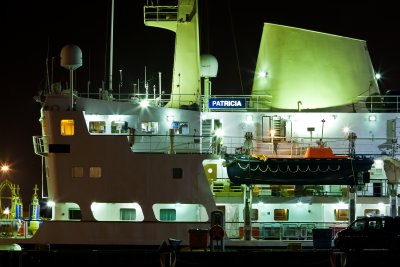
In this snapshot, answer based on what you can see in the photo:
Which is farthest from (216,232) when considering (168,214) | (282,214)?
(282,214)

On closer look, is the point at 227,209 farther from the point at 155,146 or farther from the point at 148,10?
the point at 148,10

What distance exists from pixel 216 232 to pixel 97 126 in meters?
8.12

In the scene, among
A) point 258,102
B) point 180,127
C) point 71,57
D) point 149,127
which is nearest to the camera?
point 71,57

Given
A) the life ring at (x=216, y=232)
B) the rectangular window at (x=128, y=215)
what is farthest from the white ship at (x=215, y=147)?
the life ring at (x=216, y=232)

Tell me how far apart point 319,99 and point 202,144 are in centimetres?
596

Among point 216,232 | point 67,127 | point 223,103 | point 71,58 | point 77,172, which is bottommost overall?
point 216,232

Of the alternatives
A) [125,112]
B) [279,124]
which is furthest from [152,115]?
[279,124]

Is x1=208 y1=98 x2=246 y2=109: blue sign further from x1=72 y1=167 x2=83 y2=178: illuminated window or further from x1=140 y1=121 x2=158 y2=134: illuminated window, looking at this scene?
x1=72 y1=167 x2=83 y2=178: illuminated window

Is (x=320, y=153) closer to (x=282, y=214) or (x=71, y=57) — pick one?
(x=282, y=214)

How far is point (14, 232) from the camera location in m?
30.7

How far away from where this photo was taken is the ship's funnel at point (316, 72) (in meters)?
34.4

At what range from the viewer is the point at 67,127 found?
102 feet

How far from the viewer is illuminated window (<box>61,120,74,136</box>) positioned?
3091 centimetres

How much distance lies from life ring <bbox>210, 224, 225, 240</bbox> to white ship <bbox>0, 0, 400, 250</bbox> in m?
0.49
